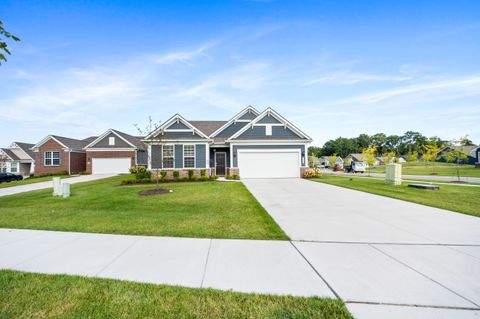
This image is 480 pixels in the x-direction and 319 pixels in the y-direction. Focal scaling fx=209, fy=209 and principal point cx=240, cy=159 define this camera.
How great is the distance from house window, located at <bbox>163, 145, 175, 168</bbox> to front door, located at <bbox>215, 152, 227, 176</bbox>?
4.73m

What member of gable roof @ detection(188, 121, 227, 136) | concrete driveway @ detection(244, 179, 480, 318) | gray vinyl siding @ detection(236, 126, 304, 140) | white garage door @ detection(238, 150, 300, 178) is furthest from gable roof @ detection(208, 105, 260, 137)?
concrete driveway @ detection(244, 179, 480, 318)

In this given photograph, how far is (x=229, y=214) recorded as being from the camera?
6840mm

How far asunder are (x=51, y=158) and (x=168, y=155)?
68.5ft

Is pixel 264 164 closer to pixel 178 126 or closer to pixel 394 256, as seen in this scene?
pixel 178 126

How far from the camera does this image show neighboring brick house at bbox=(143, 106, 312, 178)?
61.9 ft

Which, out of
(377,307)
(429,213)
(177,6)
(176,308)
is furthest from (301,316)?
(177,6)

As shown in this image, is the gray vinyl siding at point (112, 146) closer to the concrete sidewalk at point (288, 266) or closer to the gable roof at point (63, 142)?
the gable roof at point (63, 142)

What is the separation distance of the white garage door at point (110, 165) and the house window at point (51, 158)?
6287mm

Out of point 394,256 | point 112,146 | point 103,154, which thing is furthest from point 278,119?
point 103,154

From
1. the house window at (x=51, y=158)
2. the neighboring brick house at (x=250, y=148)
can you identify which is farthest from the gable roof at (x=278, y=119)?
the house window at (x=51, y=158)

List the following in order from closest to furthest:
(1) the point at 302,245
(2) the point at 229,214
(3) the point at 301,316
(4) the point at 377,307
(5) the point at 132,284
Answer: (3) the point at 301,316 < (4) the point at 377,307 < (5) the point at 132,284 < (1) the point at 302,245 < (2) the point at 229,214

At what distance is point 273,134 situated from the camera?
20.2 metres

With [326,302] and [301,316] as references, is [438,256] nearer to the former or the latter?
[326,302]

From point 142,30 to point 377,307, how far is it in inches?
664
